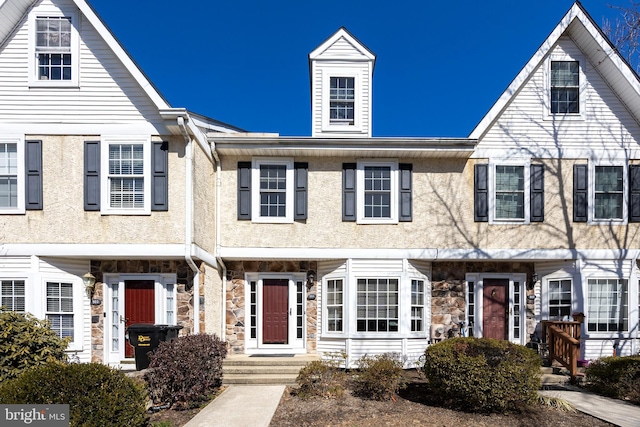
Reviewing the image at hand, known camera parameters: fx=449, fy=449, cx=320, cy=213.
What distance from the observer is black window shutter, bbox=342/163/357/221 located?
11.8m

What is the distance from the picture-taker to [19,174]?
9961mm

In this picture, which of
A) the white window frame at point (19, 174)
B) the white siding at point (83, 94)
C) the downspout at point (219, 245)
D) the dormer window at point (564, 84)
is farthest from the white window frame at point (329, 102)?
the white window frame at point (19, 174)

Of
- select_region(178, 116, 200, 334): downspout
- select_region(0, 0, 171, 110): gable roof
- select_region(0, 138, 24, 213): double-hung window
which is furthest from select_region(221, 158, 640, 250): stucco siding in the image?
select_region(0, 138, 24, 213): double-hung window

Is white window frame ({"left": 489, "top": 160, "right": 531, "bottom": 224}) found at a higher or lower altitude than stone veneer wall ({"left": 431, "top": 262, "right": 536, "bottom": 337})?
higher

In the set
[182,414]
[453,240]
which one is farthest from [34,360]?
[453,240]

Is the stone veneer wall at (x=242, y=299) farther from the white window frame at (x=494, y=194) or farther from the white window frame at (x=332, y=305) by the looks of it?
the white window frame at (x=494, y=194)

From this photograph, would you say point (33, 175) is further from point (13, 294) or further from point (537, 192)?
point (537, 192)

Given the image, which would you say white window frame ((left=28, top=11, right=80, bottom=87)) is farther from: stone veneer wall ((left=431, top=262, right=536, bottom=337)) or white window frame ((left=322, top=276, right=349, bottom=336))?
stone veneer wall ((left=431, top=262, right=536, bottom=337))

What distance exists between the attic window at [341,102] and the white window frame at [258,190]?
2.12 metres

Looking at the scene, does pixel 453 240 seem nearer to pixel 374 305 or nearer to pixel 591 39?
pixel 374 305

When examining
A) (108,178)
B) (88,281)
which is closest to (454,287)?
(108,178)

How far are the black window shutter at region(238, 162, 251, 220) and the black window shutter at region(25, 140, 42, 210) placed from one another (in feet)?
14.7

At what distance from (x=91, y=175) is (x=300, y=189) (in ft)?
16.1

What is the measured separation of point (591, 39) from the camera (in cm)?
1156
